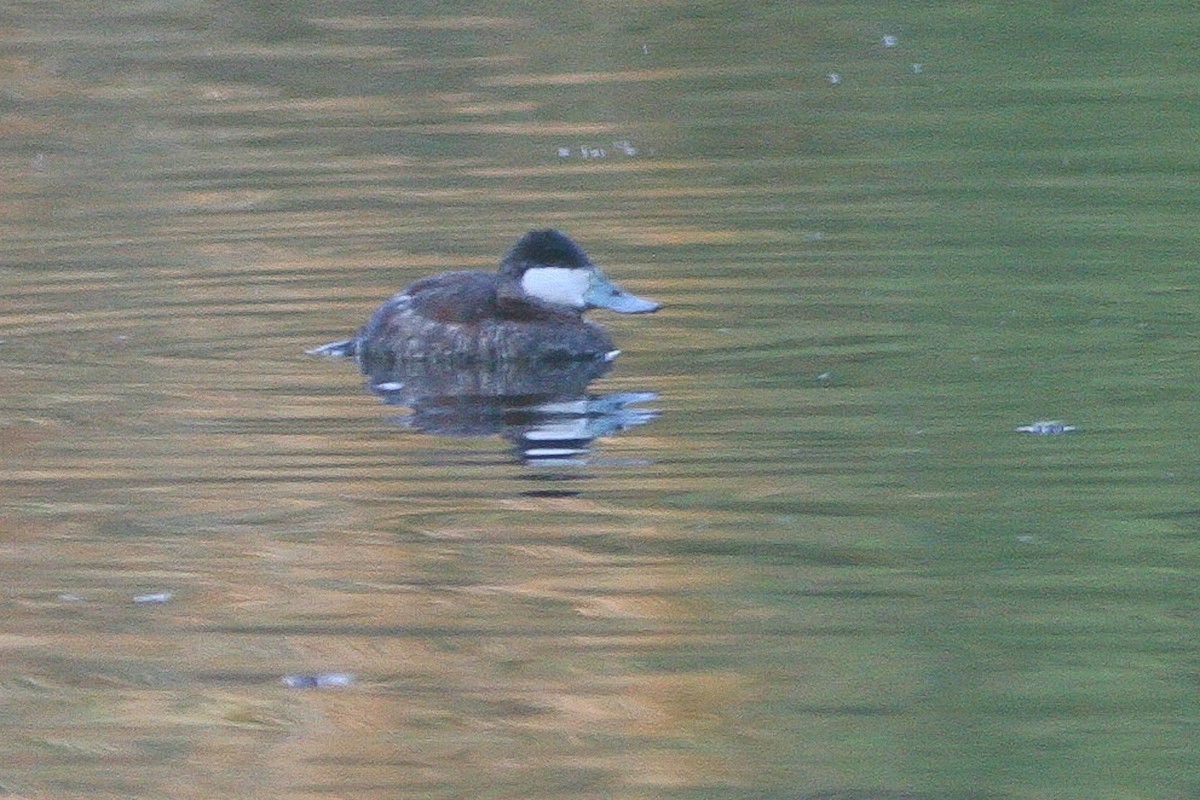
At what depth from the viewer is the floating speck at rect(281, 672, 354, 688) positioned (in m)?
5.99

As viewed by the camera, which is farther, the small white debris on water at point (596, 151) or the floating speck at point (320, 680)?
the small white debris on water at point (596, 151)

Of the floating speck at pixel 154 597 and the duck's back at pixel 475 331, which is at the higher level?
the duck's back at pixel 475 331

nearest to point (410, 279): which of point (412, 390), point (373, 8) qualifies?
point (412, 390)

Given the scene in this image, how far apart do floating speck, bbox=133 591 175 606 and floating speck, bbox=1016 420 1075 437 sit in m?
2.82

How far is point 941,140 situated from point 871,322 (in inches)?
209

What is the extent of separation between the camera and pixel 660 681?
5.92 meters

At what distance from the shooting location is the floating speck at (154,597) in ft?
22.2

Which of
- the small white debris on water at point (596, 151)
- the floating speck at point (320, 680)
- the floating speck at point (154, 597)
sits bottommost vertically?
the floating speck at point (320, 680)

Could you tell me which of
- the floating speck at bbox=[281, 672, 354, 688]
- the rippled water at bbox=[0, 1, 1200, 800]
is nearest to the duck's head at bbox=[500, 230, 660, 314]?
the rippled water at bbox=[0, 1, 1200, 800]

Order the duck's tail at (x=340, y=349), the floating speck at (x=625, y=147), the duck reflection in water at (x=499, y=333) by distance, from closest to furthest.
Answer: the duck reflection in water at (x=499, y=333) < the duck's tail at (x=340, y=349) < the floating speck at (x=625, y=147)

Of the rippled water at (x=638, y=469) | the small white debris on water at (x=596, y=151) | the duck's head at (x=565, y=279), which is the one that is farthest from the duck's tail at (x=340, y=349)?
the small white debris on water at (x=596, y=151)

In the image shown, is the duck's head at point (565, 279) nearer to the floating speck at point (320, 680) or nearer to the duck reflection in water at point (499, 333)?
the duck reflection in water at point (499, 333)

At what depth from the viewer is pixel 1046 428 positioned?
8250mm

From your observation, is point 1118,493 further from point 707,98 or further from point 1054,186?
point 707,98
